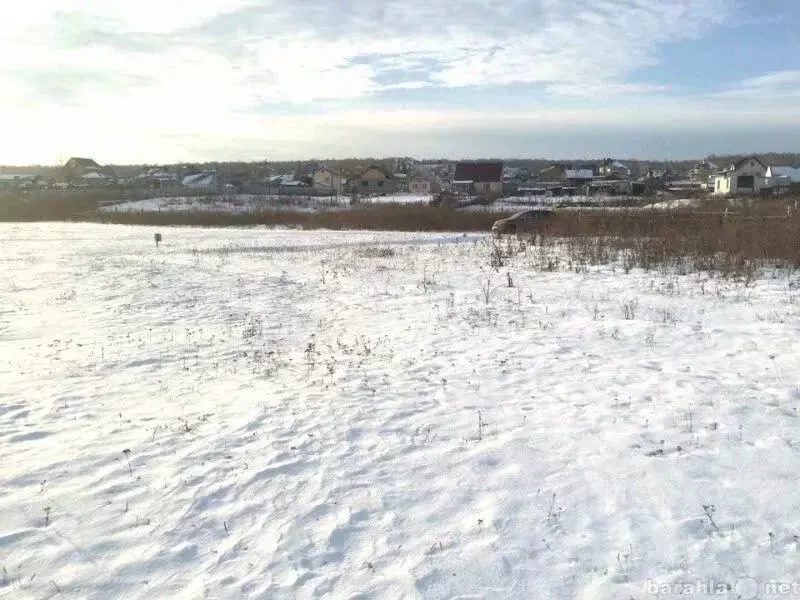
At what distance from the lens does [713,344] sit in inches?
347

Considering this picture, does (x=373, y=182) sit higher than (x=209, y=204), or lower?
higher

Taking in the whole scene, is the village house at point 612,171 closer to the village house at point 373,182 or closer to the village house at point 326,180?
the village house at point 373,182

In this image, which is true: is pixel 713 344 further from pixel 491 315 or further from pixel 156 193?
pixel 156 193

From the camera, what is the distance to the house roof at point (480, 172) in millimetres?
86875

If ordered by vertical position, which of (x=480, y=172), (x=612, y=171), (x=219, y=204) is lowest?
(x=219, y=204)

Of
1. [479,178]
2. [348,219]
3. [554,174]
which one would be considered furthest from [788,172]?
[348,219]

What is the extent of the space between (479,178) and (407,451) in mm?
84790

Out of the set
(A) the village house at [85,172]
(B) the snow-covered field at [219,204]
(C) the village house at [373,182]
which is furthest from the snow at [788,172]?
(A) the village house at [85,172]

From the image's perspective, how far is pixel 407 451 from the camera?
5.85m

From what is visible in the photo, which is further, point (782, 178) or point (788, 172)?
point (788, 172)

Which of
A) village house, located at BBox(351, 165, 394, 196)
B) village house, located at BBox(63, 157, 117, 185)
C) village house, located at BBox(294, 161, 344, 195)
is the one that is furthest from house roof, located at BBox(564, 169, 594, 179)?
village house, located at BBox(63, 157, 117, 185)

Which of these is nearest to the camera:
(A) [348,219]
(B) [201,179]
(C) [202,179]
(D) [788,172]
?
Answer: (A) [348,219]

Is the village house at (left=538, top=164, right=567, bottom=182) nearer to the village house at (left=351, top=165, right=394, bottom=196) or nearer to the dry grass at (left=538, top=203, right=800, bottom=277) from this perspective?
the village house at (left=351, top=165, right=394, bottom=196)

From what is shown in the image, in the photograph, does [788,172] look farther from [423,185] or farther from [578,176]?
[423,185]
